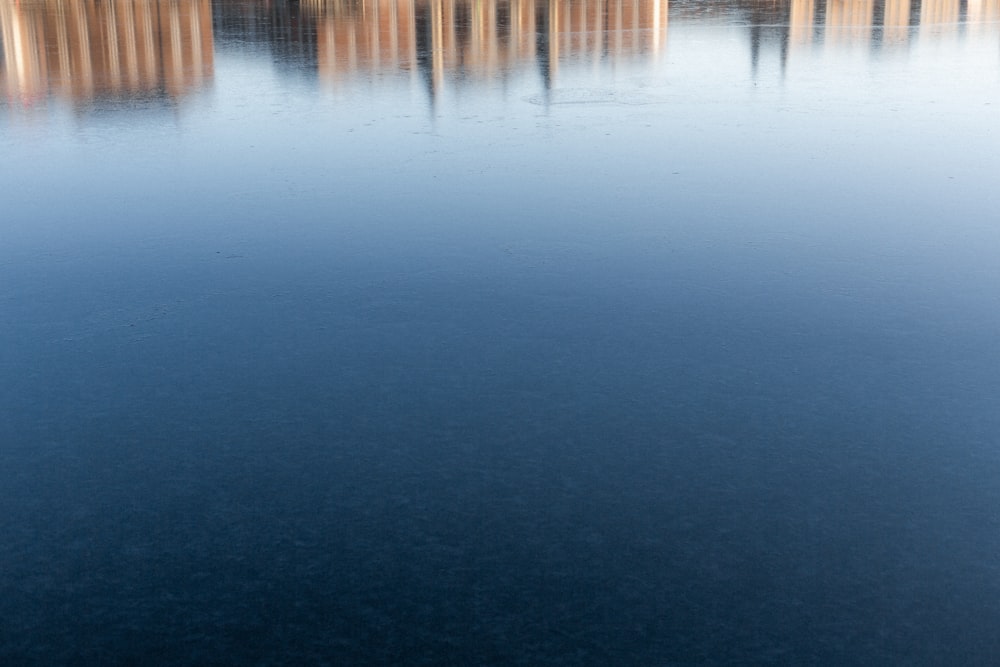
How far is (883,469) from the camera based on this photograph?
406 centimetres

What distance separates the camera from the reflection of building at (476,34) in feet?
49.1

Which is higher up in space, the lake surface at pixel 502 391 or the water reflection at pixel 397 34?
the water reflection at pixel 397 34

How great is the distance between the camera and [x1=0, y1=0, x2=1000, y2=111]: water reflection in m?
14.2

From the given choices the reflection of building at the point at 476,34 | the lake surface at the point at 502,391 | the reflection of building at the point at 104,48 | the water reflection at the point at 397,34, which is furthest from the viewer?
the reflection of building at the point at 476,34

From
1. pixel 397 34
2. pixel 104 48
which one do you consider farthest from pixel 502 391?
pixel 397 34

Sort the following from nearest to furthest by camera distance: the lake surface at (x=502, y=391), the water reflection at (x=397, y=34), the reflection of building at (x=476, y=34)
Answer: the lake surface at (x=502, y=391) → the water reflection at (x=397, y=34) → the reflection of building at (x=476, y=34)

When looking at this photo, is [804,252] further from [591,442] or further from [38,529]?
[38,529]

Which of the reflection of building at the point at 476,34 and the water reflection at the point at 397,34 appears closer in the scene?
the water reflection at the point at 397,34

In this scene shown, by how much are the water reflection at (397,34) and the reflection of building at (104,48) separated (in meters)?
0.04

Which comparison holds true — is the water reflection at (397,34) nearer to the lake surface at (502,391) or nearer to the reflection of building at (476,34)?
the reflection of building at (476,34)

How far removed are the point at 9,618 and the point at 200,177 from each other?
17.9ft

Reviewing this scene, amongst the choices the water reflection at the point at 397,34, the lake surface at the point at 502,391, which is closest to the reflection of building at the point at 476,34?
the water reflection at the point at 397,34

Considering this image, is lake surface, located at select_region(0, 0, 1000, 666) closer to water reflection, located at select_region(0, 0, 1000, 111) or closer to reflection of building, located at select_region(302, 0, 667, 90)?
water reflection, located at select_region(0, 0, 1000, 111)

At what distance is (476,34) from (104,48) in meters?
5.46
